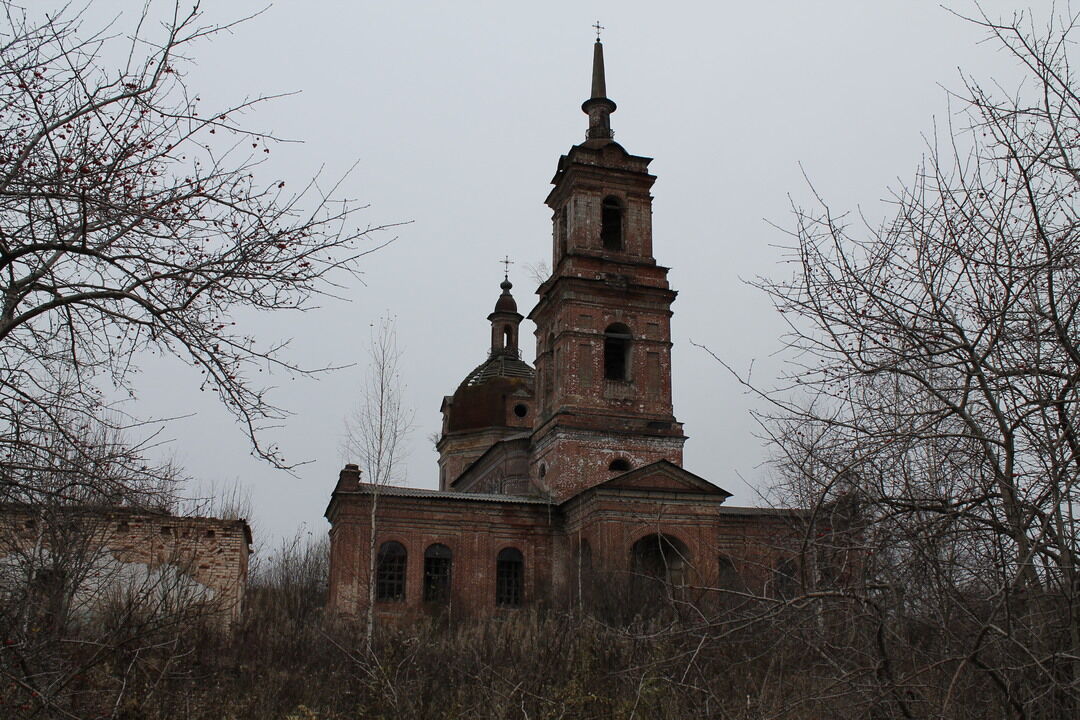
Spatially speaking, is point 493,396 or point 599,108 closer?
point 599,108

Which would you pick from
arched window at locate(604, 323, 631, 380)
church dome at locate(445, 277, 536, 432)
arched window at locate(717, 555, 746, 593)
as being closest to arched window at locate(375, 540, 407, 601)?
arched window at locate(604, 323, 631, 380)

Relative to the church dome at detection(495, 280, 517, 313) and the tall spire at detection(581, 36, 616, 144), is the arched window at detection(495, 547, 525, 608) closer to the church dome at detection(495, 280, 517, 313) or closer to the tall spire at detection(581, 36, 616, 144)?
the tall spire at detection(581, 36, 616, 144)

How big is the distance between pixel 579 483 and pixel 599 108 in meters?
14.5

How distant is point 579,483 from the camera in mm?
31453

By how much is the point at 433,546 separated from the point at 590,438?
6.11 m

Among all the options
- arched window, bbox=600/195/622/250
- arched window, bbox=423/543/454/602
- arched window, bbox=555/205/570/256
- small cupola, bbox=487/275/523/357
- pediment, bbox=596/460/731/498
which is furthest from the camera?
small cupola, bbox=487/275/523/357

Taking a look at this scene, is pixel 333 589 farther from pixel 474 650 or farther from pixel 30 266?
pixel 30 266

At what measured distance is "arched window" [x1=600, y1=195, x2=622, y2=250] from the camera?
3469 cm

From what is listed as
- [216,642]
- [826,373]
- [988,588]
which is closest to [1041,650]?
[988,588]

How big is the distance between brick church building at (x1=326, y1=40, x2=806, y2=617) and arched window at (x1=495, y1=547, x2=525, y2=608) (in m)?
0.03

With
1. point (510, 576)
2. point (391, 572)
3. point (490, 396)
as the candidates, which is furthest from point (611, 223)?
point (391, 572)

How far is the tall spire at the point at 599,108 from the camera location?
36.1m

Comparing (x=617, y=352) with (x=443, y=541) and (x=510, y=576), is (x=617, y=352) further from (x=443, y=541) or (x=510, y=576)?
(x=443, y=541)

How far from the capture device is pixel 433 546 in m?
31.2
